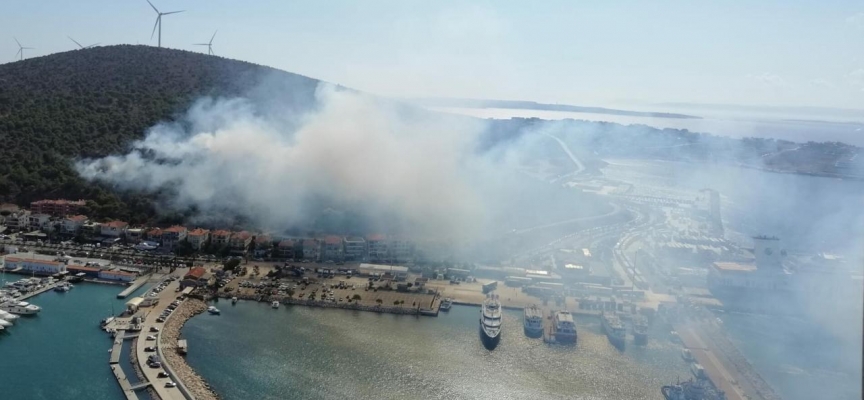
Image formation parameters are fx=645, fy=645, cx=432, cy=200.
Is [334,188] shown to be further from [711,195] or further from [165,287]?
[711,195]

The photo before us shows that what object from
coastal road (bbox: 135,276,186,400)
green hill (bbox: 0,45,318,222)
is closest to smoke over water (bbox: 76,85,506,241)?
green hill (bbox: 0,45,318,222)

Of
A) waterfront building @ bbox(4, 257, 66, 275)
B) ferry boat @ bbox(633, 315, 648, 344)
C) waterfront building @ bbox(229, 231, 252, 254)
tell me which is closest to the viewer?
ferry boat @ bbox(633, 315, 648, 344)

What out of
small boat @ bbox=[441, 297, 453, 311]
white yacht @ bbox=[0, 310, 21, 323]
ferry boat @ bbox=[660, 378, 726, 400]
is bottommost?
white yacht @ bbox=[0, 310, 21, 323]

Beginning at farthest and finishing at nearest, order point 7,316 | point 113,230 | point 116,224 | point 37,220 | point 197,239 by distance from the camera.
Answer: point 37,220 → point 116,224 → point 113,230 → point 197,239 → point 7,316

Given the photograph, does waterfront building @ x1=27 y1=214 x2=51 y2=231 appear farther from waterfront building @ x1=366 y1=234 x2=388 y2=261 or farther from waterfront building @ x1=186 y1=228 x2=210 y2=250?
waterfront building @ x1=366 y1=234 x2=388 y2=261

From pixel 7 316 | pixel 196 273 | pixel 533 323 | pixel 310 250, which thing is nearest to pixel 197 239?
pixel 196 273

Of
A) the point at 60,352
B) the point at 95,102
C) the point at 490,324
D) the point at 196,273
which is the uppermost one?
the point at 95,102

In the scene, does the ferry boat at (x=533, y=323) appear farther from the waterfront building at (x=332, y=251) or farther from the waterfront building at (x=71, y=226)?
the waterfront building at (x=71, y=226)

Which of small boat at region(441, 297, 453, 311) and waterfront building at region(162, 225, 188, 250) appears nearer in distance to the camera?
small boat at region(441, 297, 453, 311)

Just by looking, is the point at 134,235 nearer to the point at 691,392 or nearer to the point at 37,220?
the point at 37,220
